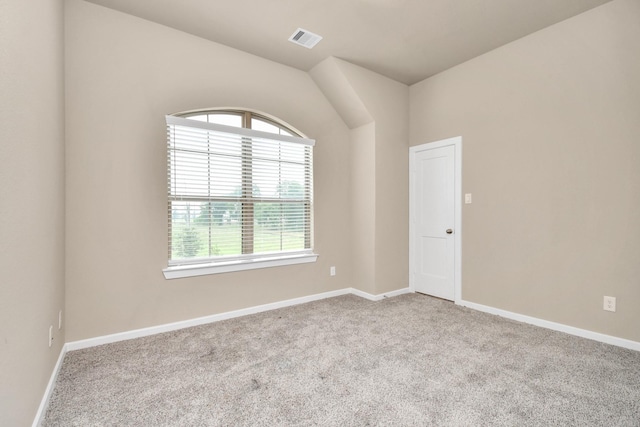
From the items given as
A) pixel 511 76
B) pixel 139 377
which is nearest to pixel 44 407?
pixel 139 377

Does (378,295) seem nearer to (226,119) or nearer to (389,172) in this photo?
(389,172)

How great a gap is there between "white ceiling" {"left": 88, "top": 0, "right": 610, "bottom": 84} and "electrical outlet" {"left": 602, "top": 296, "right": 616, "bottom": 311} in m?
2.61

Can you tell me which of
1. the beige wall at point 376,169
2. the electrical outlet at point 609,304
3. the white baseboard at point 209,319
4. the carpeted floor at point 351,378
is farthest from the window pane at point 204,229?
the electrical outlet at point 609,304

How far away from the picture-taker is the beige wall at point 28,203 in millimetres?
1214

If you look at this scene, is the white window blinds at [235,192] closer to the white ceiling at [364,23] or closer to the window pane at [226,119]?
the window pane at [226,119]

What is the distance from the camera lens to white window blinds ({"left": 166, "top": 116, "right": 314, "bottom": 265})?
117 inches

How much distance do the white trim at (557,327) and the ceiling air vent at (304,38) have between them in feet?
11.6

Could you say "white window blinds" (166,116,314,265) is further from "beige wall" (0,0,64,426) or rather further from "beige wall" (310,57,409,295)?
"beige wall" (0,0,64,426)

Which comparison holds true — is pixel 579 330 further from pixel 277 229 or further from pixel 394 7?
pixel 394 7

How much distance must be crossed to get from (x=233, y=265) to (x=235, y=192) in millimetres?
815

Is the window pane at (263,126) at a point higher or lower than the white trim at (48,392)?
higher

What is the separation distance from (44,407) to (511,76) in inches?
189

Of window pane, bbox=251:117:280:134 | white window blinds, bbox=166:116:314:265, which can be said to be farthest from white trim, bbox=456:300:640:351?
window pane, bbox=251:117:280:134

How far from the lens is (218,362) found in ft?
7.46
